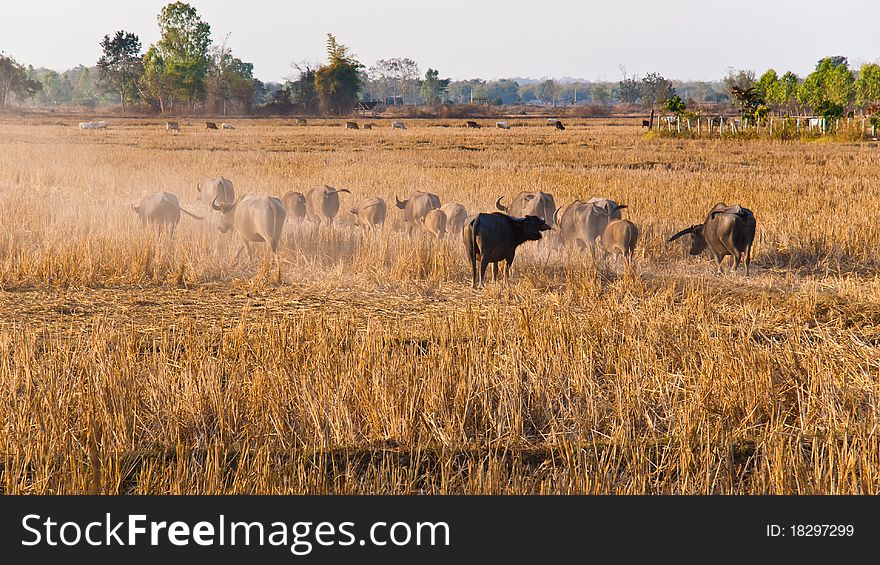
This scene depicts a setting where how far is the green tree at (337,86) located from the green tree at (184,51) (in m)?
11.7

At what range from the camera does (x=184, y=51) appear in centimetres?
8994

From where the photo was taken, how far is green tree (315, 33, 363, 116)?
86750 millimetres

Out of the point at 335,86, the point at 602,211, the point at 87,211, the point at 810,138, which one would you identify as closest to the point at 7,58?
the point at 335,86

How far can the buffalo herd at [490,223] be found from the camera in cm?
901

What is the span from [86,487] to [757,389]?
3759 millimetres

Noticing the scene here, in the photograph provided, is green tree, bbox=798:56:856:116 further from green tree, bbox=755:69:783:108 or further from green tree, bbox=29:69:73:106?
green tree, bbox=29:69:73:106

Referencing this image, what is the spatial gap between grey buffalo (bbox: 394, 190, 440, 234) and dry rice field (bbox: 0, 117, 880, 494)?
23.1 inches

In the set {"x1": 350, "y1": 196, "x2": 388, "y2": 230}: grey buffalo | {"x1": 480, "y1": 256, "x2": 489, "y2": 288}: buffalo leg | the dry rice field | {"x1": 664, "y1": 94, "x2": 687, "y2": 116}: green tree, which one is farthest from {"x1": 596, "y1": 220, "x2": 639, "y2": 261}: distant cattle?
{"x1": 664, "y1": 94, "x2": 687, "y2": 116}: green tree

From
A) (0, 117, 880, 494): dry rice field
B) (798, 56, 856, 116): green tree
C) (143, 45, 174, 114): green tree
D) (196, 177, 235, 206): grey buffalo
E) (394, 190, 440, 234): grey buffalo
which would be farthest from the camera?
(143, 45, 174, 114): green tree

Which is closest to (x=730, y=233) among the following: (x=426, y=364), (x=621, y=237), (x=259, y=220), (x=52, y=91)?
(x=621, y=237)

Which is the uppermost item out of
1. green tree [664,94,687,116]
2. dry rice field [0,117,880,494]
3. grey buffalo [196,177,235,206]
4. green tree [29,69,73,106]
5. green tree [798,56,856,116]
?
green tree [29,69,73,106]

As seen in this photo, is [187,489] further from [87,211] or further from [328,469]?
[87,211]

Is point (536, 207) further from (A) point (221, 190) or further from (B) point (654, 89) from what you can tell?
(B) point (654, 89)

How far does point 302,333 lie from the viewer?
6688mm
